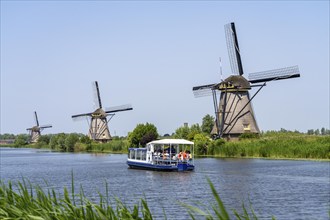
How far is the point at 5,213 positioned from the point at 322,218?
44.7ft

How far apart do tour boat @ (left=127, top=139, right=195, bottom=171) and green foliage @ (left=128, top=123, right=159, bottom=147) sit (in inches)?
966

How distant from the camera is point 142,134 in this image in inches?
3044

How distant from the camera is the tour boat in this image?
43588mm

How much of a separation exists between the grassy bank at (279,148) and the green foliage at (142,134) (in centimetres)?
1744

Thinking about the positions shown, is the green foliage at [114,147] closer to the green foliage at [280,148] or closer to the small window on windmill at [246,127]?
the small window on windmill at [246,127]

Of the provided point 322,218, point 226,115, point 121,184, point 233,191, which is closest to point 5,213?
point 322,218

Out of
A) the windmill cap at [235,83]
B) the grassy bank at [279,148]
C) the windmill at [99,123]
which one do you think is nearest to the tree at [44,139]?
the windmill at [99,123]

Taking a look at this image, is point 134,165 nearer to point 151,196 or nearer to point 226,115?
point 226,115

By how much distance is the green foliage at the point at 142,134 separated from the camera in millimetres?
76312

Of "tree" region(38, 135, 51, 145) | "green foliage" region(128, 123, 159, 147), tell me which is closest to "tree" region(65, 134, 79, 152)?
"green foliage" region(128, 123, 159, 147)

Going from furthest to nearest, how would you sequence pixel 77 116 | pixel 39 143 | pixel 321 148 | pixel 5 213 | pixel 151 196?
pixel 39 143
pixel 77 116
pixel 321 148
pixel 151 196
pixel 5 213

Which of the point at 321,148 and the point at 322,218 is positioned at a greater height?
the point at 321,148

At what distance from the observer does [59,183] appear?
33719 mm

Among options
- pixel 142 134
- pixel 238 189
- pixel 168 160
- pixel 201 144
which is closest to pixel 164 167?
pixel 168 160
